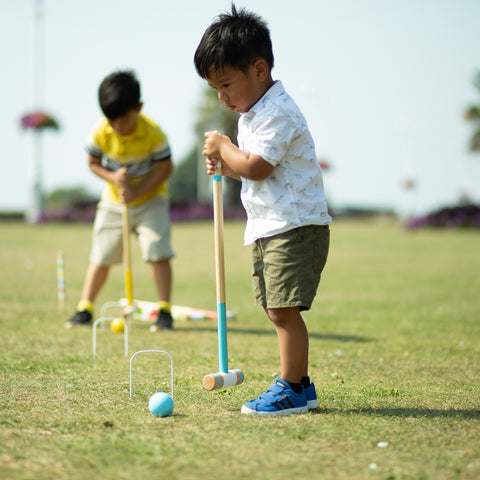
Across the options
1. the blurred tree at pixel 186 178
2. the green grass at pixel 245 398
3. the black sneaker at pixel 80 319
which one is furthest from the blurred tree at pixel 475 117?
the blurred tree at pixel 186 178

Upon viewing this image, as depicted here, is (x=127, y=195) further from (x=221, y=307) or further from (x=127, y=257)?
(x=221, y=307)

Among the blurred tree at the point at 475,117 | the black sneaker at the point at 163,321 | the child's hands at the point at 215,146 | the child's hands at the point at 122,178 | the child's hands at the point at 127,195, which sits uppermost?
the blurred tree at the point at 475,117

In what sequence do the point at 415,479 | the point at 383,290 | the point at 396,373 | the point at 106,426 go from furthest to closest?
1. the point at 383,290
2. the point at 396,373
3. the point at 106,426
4. the point at 415,479

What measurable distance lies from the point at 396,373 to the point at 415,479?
183 centimetres

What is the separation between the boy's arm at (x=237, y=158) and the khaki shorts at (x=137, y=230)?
96.4 inches

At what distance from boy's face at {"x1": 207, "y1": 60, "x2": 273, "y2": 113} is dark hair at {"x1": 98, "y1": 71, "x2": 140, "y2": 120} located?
2220 mm

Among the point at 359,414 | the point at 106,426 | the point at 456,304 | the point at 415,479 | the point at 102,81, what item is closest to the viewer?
the point at 415,479

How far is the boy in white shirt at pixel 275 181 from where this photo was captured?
2953 millimetres

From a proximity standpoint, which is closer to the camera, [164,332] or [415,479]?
[415,479]

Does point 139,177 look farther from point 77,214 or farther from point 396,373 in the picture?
point 77,214

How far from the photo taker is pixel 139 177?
5566 millimetres

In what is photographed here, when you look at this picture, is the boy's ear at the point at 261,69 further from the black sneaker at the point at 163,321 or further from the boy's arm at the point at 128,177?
the black sneaker at the point at 163,321

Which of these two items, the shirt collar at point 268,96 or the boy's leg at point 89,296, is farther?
the boy's leg at point 89,296

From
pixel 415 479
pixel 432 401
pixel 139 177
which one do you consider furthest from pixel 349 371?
pixel 139 177
